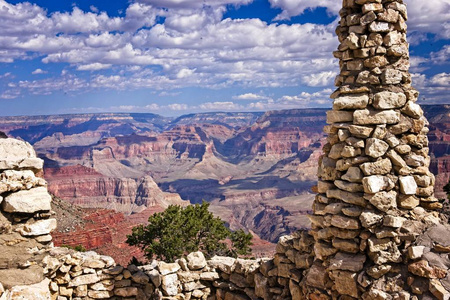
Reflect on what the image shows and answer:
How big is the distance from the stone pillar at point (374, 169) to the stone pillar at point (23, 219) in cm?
579

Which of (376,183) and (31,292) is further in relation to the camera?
(31,292)

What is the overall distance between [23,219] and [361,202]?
23.1 ft

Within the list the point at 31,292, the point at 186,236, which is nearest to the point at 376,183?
the point at 31,292

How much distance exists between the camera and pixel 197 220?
24.3 metres

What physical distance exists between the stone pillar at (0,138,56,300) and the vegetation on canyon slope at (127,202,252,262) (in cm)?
1336

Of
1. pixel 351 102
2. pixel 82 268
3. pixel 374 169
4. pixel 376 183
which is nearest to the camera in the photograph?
pixel 376 183

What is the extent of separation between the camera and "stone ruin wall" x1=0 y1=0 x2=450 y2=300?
789cm

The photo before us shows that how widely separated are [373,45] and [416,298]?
15.2 feet

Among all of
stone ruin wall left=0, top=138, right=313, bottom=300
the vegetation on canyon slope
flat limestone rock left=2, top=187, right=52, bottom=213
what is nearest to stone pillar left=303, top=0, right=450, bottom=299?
stone ruin wall left=0, top=138, right=313, bottom=300

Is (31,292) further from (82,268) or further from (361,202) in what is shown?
(361,202)

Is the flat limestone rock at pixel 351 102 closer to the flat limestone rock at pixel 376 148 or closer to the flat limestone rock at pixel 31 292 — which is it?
the flat limestone rock at pixel 376 148

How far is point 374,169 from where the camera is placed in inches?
318

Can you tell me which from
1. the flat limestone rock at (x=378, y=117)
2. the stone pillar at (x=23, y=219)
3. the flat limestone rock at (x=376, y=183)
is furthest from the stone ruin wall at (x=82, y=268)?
the flat limestone rock at (x=378, y=117)

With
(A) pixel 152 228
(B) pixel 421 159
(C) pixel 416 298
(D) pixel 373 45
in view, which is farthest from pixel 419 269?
(A) pixel 152 228
